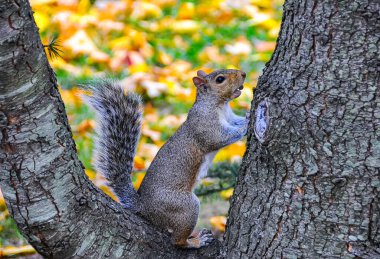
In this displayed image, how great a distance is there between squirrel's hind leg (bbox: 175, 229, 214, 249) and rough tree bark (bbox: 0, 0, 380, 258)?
35cm

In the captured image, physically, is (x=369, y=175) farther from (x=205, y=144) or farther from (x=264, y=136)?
(x=205, y=144)

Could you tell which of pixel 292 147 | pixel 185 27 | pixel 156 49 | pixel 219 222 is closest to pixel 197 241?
pixel 292 147

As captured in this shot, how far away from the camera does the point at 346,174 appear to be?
5.06 ft

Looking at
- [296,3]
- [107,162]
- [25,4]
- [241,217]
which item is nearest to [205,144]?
[107,162]

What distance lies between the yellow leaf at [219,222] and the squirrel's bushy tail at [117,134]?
73 centimetres

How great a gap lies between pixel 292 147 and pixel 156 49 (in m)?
2.77

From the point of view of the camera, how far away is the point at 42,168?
1533 millimetres

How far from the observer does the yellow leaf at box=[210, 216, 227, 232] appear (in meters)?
2.69

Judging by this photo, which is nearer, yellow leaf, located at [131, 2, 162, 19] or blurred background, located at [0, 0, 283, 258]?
blurred background, located at [0, 0, 283, 258]

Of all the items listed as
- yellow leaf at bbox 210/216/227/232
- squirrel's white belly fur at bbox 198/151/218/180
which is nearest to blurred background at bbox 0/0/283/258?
yellow leaf at bbox 210/216/227/232

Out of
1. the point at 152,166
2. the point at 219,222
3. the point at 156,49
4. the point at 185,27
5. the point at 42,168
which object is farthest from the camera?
the point at 185,27

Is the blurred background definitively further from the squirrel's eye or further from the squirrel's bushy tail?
the squirrel's bushy tail

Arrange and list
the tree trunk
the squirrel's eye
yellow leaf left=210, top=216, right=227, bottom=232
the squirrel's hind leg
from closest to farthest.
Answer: the tree trunk < the squirrel's hind leg < the squirrel's eye < yellow leaf left=210, top=216, right=227, bottom=232

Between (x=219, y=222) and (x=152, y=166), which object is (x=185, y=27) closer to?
(x=219, y=222)
